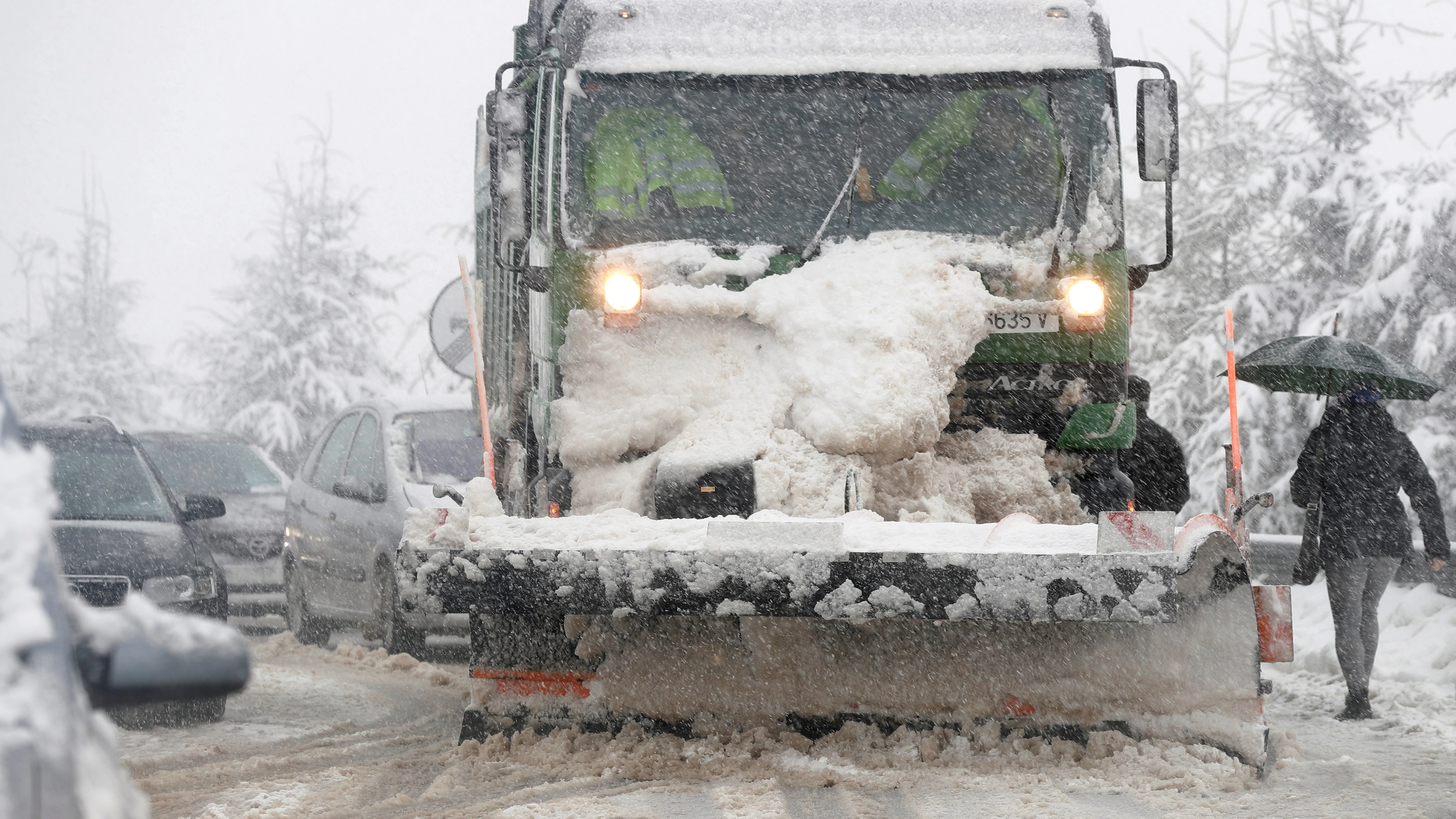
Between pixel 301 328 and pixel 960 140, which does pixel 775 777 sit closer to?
pixel 960 140

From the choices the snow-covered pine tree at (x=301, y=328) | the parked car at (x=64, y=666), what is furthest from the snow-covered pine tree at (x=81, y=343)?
the parked car at (x=64, y=666)

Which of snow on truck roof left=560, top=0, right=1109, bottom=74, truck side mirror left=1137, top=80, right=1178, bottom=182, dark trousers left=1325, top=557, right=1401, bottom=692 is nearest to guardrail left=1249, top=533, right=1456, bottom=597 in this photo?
dark trousers left=1325, top=557, right=1401, bottom=692

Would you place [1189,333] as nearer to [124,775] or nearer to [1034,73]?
[1034,73]

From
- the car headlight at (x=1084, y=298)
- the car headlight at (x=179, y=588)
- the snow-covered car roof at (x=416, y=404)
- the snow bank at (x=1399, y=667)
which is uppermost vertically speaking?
the car headlight at (x=1084, y=298)

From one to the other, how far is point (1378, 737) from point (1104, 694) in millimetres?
1997

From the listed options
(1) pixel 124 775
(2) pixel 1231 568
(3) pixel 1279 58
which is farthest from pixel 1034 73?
(3) pixel 1279 58

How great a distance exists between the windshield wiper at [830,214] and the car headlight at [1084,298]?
97 cm

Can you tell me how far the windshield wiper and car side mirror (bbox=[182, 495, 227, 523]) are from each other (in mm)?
3778

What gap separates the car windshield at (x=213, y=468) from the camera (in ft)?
42.5

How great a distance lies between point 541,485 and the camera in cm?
649

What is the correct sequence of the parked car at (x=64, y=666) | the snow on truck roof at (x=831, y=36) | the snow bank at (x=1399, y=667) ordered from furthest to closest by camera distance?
the snow bank at (x=1399, y=667), the snow on truck roof at (x=831, y=36), the parked car at (x=64, y=666)

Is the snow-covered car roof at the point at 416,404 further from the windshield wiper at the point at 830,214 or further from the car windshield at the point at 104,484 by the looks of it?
the windshield wiper at the point at 830,214

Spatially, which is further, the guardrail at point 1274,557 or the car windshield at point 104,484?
the guardrail at point 1274,557

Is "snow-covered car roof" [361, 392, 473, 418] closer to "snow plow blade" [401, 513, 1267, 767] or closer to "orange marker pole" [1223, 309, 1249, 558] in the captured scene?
"snow plow blade" [401, 513, 1267, 767]
